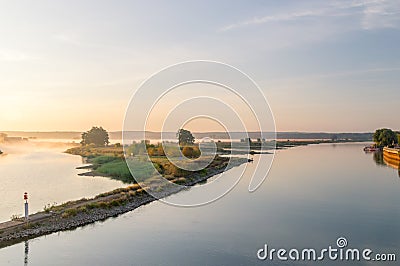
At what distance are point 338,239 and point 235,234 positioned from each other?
298cm

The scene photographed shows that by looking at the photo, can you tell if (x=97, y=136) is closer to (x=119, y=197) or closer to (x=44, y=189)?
(x=44, y=189)

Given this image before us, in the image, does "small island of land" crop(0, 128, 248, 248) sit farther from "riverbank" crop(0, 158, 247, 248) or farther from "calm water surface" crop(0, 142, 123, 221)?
"calm water surface" crop(0, 142, 123, 221)

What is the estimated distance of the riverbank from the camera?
10500 millimetres

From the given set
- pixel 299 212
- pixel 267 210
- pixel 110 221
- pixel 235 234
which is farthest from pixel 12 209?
pixel 299 212

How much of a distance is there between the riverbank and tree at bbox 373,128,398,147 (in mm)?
48334

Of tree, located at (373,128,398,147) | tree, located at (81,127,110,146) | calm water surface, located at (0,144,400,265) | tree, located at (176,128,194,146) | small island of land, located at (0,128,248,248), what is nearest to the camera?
calm water surface, located at (0,144,400,265)

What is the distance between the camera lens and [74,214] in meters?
12.7

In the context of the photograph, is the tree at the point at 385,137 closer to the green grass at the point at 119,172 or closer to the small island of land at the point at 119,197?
the small island of land at the point at 119,197

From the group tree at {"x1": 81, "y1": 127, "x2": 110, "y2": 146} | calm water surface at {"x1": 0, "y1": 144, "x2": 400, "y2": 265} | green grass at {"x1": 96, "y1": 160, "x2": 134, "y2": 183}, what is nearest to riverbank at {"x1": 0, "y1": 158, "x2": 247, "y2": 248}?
calm water surface at {"x1": 0, "y1": 144, "x2": 400, "y2": 265}

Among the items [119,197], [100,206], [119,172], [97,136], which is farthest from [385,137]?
[100,206]

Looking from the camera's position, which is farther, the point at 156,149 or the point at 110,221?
the point at 156,149

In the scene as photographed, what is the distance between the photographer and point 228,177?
2680cm

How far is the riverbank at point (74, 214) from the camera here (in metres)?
10.5

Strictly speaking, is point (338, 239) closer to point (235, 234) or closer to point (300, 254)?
point (300, 254)
